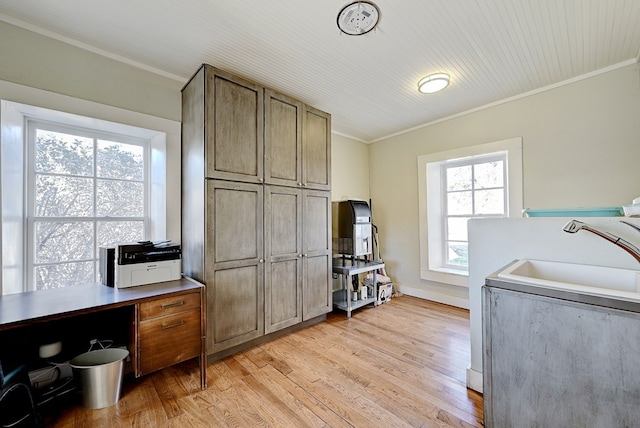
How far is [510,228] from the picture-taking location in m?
1.68

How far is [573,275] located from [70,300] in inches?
114

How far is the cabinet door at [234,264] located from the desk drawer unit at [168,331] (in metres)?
0.30

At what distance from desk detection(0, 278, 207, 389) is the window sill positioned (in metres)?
3.03

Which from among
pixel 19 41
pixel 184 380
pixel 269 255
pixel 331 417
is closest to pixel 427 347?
pixel 331 417

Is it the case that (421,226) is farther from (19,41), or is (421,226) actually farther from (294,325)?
(19,41)

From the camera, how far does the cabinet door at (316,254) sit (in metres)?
2.87

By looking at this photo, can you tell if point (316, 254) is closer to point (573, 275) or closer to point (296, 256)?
point (296, 256)

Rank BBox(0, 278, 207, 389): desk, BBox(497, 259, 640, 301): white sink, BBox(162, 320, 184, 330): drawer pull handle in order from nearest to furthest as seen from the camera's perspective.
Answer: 1. BBox(497, 259, 640, 301): white sink
2. BBox(0, 278, 207, 389): desk
3. BBox(162, 320, 184, 330): drawer pull handle

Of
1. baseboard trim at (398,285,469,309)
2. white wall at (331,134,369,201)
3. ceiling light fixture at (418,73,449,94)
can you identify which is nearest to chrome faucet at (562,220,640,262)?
ceiling light fixture at (418,73,449,94)

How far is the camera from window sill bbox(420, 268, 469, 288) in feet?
11.1

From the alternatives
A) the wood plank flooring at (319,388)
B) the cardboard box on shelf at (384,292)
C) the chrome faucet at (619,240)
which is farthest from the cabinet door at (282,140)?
the chrome faucet at (619,240)

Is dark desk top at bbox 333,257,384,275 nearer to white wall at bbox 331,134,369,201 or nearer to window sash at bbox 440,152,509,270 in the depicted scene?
→ white wall at bbox 331,134,369,201

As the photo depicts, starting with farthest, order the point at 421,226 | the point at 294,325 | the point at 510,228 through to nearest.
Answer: the point at 421,226 < the point at 294,325 < the point at 510,228

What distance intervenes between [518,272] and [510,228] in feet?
1.34
